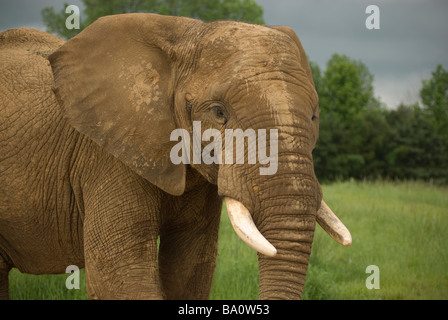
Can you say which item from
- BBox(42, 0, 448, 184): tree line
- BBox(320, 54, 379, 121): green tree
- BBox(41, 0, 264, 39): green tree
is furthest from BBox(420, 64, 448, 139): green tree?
BBox(41, 0, 264, 39): green tree

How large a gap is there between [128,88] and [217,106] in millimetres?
642

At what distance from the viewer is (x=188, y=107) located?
369 cm

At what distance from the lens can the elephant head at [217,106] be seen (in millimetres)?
3352

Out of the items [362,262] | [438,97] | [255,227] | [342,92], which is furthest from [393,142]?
[255,227]

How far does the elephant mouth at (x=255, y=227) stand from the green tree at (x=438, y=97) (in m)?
38.5

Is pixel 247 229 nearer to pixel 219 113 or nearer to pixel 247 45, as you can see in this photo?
pixel 219 113

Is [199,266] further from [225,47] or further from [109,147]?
[225,47]

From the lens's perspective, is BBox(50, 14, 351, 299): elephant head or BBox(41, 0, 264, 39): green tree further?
BBox(41, 0, 264, 39): green tree

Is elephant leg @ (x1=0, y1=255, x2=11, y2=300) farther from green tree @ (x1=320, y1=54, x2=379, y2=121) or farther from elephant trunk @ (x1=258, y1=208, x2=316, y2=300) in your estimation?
green tree @ (x1=320, y1=54, x2=379, y2=121)

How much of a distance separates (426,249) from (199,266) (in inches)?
223

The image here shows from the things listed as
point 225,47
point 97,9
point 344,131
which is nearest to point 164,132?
point 225,47

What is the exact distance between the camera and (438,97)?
40531 mm

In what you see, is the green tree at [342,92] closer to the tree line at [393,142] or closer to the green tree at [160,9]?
the tree line at [393,142]

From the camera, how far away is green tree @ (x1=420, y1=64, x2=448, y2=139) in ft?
132
